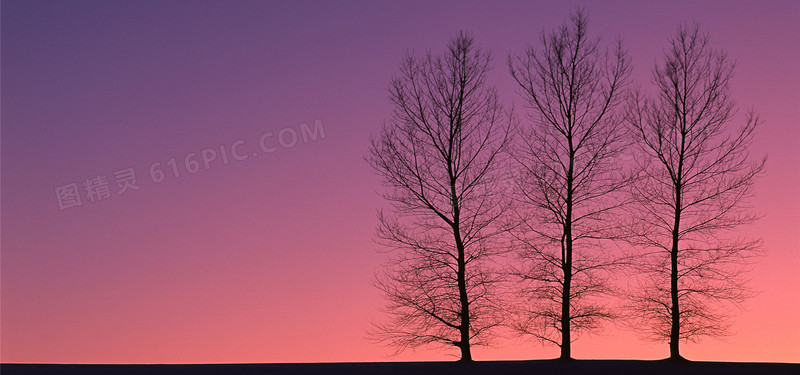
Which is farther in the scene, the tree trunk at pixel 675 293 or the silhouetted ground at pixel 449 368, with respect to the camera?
the tree trunk at pixel 675 293

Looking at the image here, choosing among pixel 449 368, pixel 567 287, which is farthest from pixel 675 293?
pixel 449 368

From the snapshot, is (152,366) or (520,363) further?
(152,366)

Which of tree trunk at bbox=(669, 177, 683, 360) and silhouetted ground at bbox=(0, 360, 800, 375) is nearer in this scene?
silhouetted ground at bbox=(0, 360, 800, 375)

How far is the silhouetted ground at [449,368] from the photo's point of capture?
25391mm

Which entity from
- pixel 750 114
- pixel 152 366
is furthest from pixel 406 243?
pixel 750 114

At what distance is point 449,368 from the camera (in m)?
26.9

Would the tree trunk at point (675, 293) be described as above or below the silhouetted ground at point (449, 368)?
above

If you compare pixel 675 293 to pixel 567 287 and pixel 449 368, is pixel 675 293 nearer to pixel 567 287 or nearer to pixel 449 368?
pixel 567 287

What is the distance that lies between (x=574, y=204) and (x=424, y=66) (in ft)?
21.6

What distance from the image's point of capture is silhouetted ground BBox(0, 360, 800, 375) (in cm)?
2539

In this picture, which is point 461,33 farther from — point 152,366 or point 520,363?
point 152,366

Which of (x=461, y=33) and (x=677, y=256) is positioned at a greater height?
(x=461, y=33)

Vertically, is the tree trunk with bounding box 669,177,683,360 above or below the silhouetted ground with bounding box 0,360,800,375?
above

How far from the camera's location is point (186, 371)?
28.9 metres
